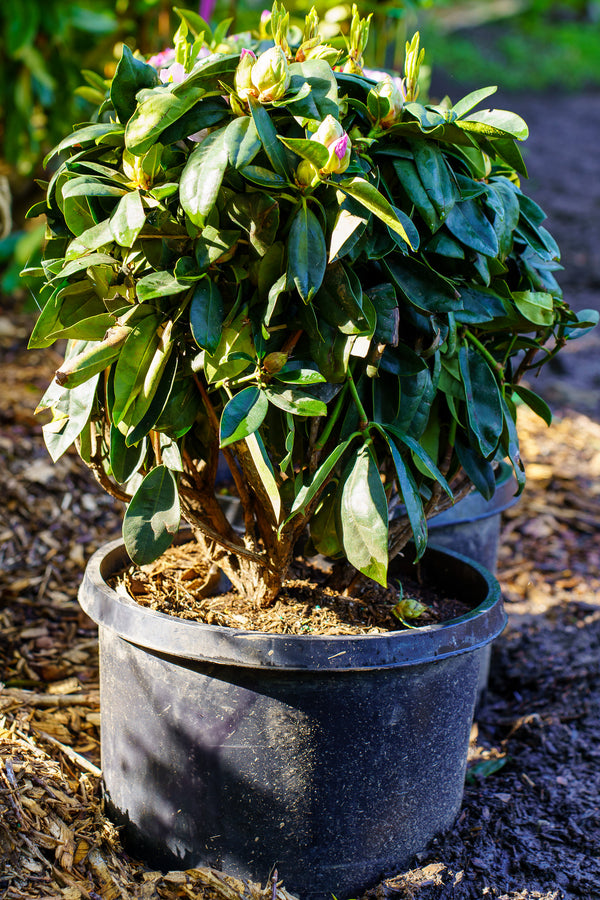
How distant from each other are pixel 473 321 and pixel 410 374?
0.15 metres

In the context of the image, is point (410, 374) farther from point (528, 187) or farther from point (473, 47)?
point (473, 47)

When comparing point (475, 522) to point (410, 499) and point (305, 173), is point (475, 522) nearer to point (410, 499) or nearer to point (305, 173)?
point (410, 499)

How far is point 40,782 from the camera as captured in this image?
1439mm

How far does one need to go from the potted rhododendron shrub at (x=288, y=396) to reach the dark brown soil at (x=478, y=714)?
0.09m

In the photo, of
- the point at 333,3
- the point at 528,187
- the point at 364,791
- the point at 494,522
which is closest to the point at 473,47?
the point at 528,187

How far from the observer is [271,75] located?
3.44ft

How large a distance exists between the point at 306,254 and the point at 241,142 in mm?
163

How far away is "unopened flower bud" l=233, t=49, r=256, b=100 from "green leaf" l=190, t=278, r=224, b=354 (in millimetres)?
257

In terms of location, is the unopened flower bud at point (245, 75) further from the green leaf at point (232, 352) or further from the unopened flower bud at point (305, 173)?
the green leaf at point (232, 352)

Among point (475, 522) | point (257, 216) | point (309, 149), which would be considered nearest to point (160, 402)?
point (257, 216)

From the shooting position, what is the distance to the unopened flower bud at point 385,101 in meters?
1.16

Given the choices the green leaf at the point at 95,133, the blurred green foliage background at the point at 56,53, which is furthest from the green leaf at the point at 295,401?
the blurred green foliage background at the point at 56,53

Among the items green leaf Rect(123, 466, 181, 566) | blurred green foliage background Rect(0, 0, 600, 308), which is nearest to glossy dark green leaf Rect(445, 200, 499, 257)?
green leaf Rect(123, 466, 181, 566)

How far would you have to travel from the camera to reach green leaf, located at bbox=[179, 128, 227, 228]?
1.04 m
